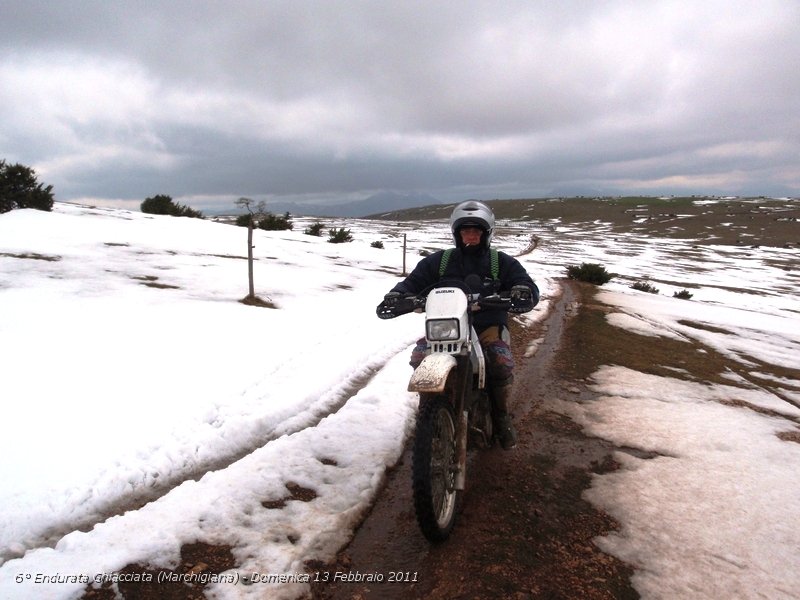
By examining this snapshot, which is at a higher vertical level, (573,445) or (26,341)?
(26,341)

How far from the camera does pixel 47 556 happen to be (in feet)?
10.4

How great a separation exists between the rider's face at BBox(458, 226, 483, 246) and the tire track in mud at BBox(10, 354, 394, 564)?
116 inches

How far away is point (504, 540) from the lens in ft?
11.7

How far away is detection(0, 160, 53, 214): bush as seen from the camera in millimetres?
30250

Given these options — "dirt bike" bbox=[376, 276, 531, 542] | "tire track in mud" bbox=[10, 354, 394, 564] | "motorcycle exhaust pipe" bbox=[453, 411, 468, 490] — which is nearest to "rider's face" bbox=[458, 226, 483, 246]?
"dirt bike" bbox=[376, 276, 531, 542]

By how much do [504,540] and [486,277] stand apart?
7.77 feet

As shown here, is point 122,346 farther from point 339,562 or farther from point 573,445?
point 573,445

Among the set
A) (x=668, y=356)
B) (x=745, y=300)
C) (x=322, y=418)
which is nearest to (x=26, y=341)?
(x=322, y=418)

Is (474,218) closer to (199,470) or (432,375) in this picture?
(432,375)

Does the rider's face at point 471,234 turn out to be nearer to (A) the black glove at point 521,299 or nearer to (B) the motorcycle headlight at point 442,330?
(A) the black glove at point 521,299

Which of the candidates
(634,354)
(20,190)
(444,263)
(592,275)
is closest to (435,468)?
(444,263)

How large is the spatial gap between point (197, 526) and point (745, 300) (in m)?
28.3

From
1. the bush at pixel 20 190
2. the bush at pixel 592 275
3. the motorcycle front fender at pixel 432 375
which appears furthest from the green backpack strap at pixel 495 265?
the bush at pixel 20 190

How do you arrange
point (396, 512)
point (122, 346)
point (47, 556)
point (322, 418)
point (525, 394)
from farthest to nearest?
1. point (122, 346)
2. point (525, 394)
3. point (322, 418)
4. point (396, 512)
5. point (47, 556)
